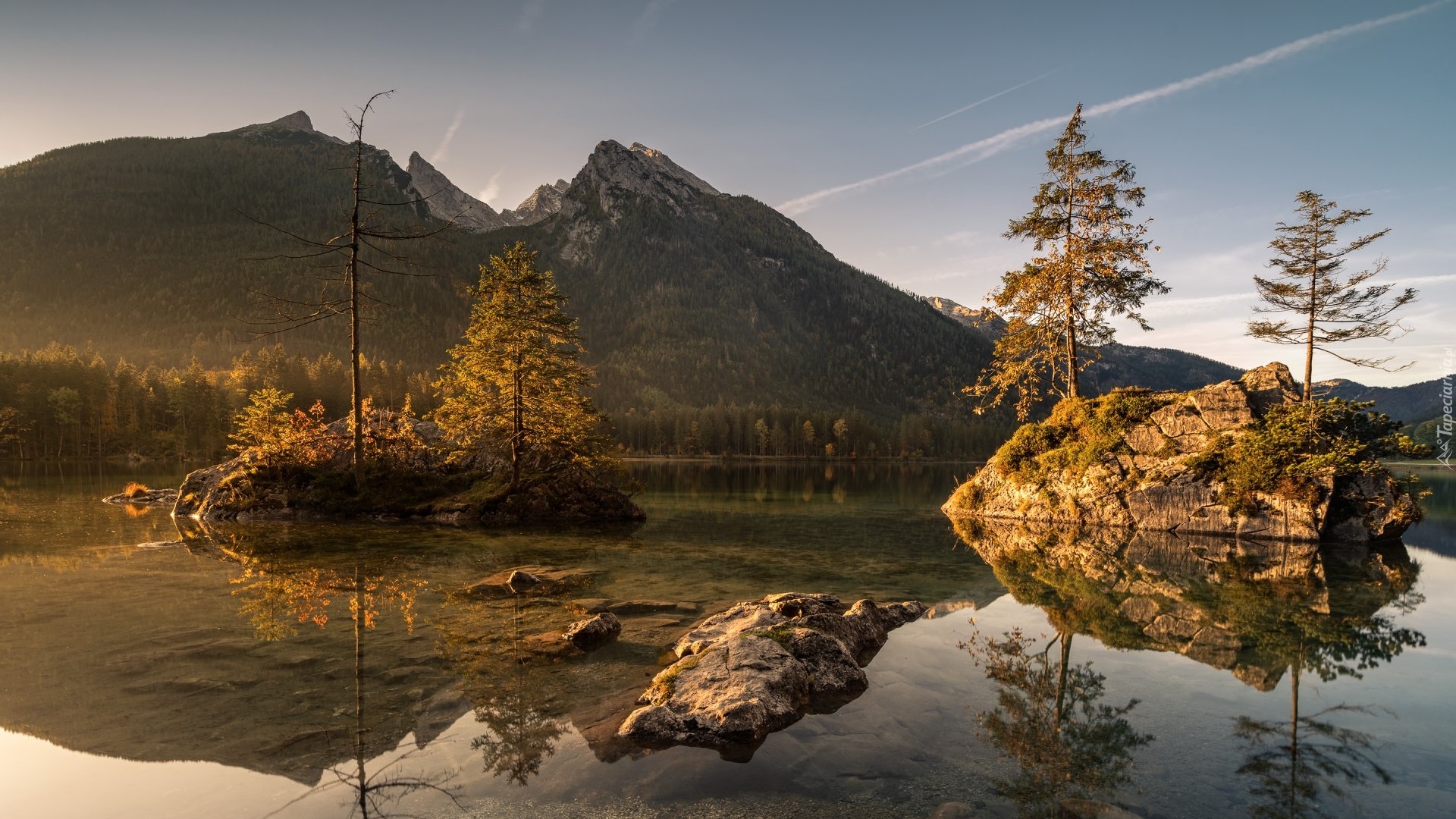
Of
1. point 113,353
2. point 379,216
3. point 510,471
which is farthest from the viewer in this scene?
point 113,353

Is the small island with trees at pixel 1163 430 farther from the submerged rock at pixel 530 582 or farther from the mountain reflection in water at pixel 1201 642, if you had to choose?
the submerged rock at pixel 530 582

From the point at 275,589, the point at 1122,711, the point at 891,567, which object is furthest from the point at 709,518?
the point at 1122,711

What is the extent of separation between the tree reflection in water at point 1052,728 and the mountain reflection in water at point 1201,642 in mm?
23

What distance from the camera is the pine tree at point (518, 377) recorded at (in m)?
29.1

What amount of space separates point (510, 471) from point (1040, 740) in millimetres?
28484

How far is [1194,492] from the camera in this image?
94.9 feet

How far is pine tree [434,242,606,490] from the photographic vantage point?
29125mm

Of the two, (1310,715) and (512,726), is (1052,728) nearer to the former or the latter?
(1310,715)

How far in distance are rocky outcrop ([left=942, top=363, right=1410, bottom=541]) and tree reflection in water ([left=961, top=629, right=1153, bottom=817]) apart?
75.3 feet

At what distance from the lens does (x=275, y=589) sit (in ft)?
46.1

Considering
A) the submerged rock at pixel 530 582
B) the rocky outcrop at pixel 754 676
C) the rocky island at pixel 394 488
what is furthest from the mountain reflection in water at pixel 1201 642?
the rocky island at pixel 394 488

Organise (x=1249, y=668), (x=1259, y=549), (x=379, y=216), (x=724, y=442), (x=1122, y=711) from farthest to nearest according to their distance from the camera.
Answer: (x=724, y=442) → (x=379, y=216) → (x=1259, y=549) → (x=1249, y=668) → (x=1122, y=711)

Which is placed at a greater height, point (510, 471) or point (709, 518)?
point (510, 471)

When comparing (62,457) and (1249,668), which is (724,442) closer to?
(62,457)
